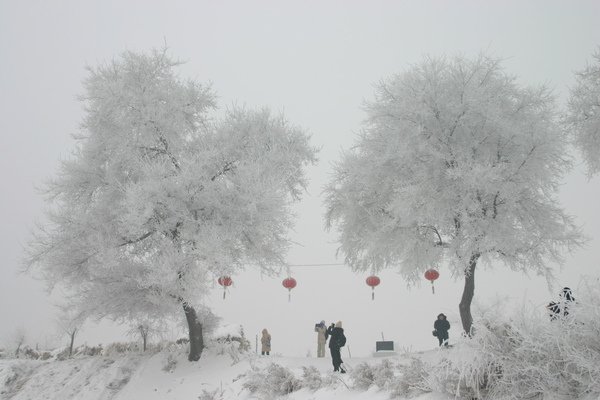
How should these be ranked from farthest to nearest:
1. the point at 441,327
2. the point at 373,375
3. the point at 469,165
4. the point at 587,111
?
the point at 587,111 < the point at 441,327 < the point at 469,165 < the point at 373,375

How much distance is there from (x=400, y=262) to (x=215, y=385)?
9257 mm

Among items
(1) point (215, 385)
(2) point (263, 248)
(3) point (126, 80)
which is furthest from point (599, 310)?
(3) point (126, 80)

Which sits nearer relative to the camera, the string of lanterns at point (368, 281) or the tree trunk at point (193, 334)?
the tree trunk at point (193, 334)

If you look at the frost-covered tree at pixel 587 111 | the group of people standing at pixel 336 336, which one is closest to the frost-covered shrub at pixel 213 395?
the group of people standing at pixel 336 336

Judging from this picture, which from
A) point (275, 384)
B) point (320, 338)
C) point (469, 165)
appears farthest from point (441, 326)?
point (275, 384)

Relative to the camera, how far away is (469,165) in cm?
1463

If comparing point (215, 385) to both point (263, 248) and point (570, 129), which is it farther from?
point (570, 129)

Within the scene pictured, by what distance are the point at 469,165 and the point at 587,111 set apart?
6.56m

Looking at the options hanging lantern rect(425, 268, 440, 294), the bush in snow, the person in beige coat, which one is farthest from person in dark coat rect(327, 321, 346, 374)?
hanging lantern rect(425, 268, 440, 294)

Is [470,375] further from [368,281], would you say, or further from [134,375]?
[368,281]

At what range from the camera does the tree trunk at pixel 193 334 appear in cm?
1650

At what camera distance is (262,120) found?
61.6 ft

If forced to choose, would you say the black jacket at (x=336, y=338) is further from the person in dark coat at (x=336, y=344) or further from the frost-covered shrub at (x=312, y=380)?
the frost-covered shrub at (x=312, y=380)

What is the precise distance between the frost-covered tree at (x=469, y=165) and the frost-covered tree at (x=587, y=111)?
1738mm
